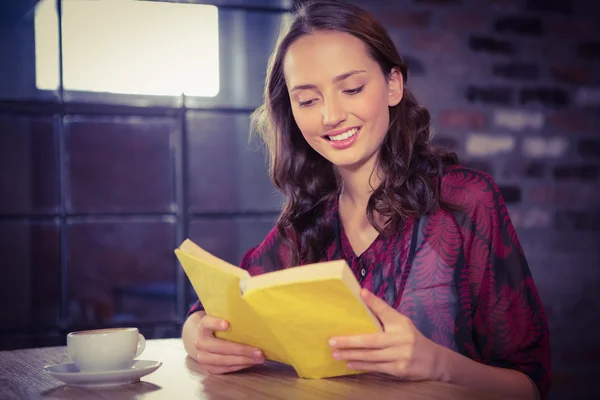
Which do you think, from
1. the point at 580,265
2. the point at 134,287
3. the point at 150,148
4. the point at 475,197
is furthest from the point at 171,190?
the point at 580,265

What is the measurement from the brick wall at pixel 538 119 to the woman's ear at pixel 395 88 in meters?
0.93

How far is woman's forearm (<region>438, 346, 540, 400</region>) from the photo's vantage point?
1.19 metres

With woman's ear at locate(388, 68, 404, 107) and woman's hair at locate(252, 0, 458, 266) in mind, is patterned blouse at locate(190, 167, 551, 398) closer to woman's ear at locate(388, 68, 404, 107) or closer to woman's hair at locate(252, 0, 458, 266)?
woman's hair at locate(252, 0, 458, 266)

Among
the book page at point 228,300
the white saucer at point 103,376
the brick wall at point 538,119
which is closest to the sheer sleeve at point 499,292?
the book page at point 228,300

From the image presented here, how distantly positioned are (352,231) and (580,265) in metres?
1.40

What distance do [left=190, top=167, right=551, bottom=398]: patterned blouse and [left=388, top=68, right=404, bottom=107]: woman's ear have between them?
0.23 meters

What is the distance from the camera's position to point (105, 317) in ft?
8.43

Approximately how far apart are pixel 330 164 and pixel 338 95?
367 millimetres

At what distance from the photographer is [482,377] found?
1262 mm

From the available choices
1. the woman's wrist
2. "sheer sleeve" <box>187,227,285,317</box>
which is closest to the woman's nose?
"sheer sleeve" <box>187,227,285,317</box>

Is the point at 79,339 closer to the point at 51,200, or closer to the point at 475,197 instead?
the point at 475,197

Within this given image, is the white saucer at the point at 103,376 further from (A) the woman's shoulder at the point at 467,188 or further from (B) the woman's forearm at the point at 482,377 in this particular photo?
(A) the woman's shoulder at the point at 467,188

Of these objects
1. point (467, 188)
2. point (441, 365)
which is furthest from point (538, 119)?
point (441, 365)

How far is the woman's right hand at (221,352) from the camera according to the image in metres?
1.21
